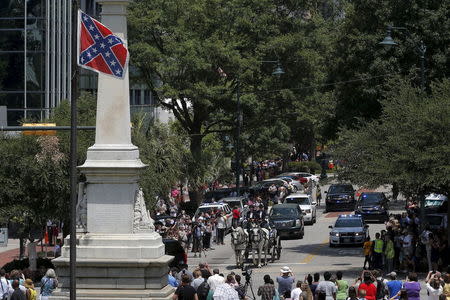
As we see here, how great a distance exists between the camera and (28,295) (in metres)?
24.6

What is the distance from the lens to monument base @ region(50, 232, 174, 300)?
876 inches

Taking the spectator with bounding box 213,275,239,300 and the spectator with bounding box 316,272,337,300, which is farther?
the spectator with bounding box 316,272,337,300

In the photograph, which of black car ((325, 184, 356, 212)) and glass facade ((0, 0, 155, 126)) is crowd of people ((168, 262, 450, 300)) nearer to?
glass facade ((0, 0, 155, 126))

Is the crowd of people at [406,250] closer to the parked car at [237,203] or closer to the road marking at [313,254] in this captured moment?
the road marking at [313,254]

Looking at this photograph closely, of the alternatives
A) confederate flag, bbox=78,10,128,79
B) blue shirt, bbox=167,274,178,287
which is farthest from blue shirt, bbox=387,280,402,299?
confederate flag, bbox=78,10,128,79

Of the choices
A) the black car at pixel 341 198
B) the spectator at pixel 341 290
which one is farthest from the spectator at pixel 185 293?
the black car at pixel 341 198

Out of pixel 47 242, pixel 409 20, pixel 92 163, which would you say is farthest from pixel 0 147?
pixel 409 20

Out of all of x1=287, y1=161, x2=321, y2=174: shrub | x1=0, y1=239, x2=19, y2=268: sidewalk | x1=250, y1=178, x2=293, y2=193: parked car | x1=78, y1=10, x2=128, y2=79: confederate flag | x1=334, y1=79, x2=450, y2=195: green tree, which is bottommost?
x1=0, y1=239, x2=19, y2=268: sidewalk

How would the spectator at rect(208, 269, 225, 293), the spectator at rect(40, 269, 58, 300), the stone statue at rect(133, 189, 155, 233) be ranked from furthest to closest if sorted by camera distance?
the spectator at rect(40, 269, 58, 300) < the spectator at rect(208, 269, 225, 293) < the stone statue at rect(133, 189, 155, 233)

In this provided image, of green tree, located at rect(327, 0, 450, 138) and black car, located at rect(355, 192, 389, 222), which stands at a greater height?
green tree, located at rect(327, 0, 450, 138)

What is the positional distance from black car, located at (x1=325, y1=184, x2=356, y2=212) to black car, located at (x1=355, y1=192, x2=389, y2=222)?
23.1 ft

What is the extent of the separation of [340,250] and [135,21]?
2175 cm

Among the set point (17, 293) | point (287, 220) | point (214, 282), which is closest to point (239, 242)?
point (287, 220)

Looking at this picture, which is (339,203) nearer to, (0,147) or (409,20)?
(409,20)
